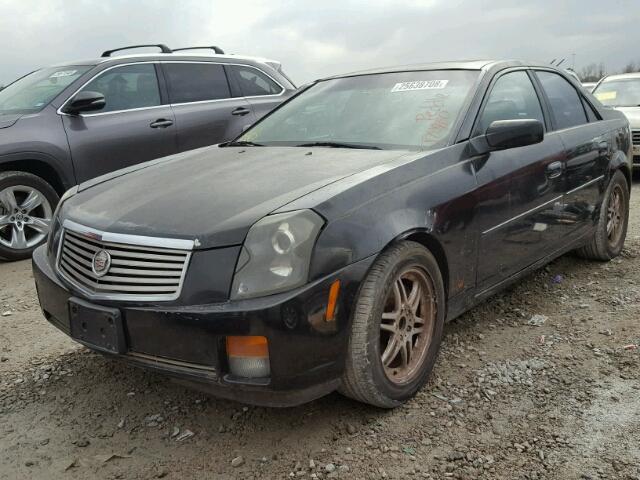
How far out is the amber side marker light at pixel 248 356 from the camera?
2.18 m

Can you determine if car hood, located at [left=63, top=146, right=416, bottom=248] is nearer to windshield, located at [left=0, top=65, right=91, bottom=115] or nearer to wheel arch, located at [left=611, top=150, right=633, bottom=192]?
wheel arch, located at [left=611, top=150, right=633, bottom=192]

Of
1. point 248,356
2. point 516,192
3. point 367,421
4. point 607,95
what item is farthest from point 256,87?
point 607,95

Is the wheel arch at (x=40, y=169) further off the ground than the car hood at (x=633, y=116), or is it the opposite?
the wheel arch at (x=40, y=169)

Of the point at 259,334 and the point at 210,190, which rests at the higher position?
the point at 210,190

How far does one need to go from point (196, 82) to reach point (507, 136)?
3.99 metres

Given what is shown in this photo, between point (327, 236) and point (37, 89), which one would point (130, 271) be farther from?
point (37, 89)

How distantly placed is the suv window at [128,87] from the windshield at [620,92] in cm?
725

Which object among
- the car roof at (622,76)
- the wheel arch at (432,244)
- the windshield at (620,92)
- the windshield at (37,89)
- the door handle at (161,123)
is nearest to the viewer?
the wheel arch at (432,244)

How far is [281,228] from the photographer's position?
89.0 inches

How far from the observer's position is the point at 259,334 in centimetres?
215

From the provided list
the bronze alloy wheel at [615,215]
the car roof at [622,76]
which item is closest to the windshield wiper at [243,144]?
the bronze alloy wheel at [615,215]

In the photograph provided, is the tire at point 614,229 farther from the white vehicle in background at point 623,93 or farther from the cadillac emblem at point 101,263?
the white vehicle in background at point 623,93

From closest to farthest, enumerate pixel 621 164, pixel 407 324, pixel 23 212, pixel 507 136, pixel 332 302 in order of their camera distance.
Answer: pixel 332 302
pixel 407 324
pixel 507 136
pixel 621 164
pixel 23 212

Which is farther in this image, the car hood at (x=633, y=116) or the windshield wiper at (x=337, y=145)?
the car hood at (x=633, y=116)
